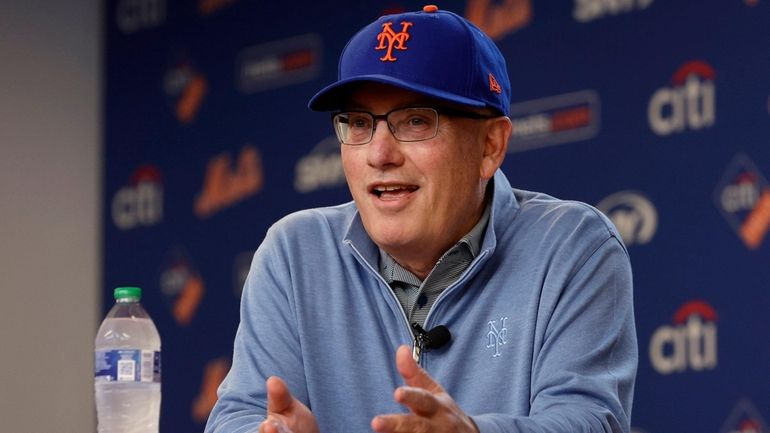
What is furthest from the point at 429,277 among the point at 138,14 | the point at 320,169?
the point at 138,14

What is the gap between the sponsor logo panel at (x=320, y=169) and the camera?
4.48 m

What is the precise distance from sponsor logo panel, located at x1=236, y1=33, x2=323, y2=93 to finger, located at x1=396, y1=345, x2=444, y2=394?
317cm

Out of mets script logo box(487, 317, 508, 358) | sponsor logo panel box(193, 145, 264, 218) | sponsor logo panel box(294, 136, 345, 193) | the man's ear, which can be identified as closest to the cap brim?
the man's ear

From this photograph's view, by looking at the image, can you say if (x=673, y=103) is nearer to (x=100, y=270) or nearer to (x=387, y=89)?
(x=387, y=89)

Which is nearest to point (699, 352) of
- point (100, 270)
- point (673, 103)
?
point (673, 103)

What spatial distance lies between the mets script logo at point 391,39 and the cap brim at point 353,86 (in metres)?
0.04

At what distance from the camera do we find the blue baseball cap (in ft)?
6.08

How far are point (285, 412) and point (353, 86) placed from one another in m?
0.54

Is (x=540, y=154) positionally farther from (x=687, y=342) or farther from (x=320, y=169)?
(x=320, y=169)

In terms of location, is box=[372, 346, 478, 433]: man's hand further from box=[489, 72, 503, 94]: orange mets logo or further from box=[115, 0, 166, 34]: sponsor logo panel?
box=[115, 0, 166, 34]: sponsor logo panel

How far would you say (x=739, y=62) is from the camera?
3.57 meters

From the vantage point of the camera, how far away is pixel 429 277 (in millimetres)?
1939

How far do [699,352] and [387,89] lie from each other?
78.7 inches

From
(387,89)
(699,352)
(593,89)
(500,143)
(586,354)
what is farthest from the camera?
(593,89)
